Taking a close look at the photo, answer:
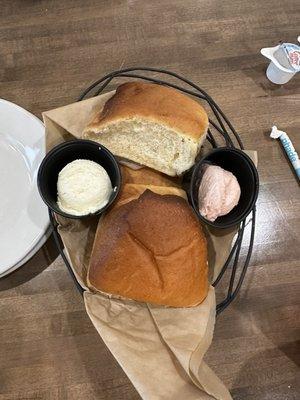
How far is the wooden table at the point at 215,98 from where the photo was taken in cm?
84

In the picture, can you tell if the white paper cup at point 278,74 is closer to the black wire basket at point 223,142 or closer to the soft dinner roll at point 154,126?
the black wire basket at point 223,142

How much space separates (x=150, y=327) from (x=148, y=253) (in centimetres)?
15

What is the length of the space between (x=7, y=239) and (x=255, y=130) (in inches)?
24.1

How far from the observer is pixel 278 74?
100 centimetres

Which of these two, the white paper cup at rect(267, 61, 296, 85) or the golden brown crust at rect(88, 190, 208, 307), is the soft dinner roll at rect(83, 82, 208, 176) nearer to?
the golden brown crust at rect(88, 190, 208, 307)

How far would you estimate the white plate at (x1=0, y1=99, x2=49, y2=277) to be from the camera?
2.72 feet

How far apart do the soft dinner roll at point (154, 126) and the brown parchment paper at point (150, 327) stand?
3.0 inches

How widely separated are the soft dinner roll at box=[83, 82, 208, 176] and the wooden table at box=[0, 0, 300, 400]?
227mm

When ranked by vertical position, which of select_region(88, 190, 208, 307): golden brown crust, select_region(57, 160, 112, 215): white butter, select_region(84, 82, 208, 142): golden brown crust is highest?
select_region(84, 82, 208, 142): golden brown crust

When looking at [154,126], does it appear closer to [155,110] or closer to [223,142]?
[155,110]

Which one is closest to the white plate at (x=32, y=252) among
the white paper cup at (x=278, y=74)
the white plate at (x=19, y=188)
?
the white plate at (x=19, y=188)

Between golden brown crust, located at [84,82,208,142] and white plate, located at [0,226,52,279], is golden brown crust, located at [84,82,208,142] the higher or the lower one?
the higher one

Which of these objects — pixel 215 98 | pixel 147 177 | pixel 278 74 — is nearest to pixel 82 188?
pixel 147 177

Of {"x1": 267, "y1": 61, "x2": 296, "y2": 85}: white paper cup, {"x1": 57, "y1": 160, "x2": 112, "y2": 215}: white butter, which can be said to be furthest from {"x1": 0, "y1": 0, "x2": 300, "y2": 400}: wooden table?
{"x1": 57, "y1": 160, "x2": 112, "y2": 215}: white butter
